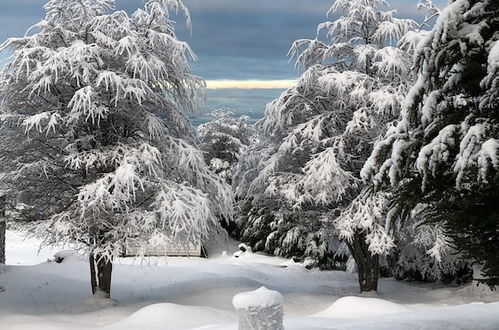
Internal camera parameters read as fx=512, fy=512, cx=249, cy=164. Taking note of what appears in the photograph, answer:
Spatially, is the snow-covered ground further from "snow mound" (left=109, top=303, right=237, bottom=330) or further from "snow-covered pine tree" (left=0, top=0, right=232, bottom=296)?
"snow-covered pine tree" (left=0, top=0, right=232, bottom=296)

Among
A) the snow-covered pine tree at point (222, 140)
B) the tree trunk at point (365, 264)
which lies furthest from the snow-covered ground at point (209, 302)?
the snow-covered pine tree at point (222, 140)

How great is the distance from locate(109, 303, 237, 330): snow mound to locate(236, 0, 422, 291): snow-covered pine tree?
4.03 m

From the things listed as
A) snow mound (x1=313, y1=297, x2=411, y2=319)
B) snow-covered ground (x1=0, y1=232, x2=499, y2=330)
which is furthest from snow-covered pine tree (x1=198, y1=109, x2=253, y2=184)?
snow mound (x1=313, y1=297, x2=411, y2=319)

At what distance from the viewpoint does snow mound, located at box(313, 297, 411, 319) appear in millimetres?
9156

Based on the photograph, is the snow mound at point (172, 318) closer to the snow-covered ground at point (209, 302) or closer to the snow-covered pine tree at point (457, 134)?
the snow-covered ground at point (209, 302)

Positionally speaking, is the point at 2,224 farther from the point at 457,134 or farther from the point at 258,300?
the point at 457,134

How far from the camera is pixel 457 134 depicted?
169 inches

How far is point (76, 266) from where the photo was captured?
18219 millimetres

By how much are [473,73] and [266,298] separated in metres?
2.78

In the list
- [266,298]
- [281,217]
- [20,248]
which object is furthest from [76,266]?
[266,298]

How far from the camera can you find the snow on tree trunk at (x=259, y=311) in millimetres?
4848

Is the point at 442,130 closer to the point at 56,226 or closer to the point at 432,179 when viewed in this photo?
the point at 432,179

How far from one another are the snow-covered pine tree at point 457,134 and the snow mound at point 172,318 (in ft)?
15.2

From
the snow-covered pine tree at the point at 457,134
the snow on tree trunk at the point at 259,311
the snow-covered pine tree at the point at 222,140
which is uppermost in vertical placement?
the snow-covered pine tree at the point at 222,140
